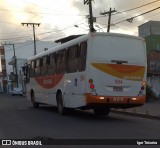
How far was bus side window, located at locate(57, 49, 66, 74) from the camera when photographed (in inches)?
818

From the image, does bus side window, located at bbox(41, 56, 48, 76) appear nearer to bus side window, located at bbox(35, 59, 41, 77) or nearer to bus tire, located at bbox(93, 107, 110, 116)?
bus side window, located at bbox(35, 59, 41, 77)

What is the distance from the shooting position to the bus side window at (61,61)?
20781 millimetres

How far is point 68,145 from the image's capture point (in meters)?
A: 11.5

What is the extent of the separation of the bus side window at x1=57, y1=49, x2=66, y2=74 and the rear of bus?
334cm

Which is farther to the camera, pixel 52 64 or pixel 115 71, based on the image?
pixel 52 64

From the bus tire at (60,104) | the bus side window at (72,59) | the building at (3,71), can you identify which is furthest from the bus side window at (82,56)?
the building at (3,71)

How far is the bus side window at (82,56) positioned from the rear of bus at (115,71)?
35 cm

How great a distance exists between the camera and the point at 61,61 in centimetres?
2130

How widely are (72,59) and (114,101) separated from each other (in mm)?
3063

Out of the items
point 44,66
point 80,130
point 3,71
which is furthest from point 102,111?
point 3,71

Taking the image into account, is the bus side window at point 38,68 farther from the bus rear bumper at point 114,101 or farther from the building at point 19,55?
the building at point 19,55

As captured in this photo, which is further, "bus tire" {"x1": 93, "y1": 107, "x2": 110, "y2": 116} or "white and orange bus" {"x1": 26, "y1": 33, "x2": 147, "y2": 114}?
"bus tire" {"x1": 93, "y1": 107, "x2": 110, "y2": 116}

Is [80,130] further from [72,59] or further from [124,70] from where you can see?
[72,59]

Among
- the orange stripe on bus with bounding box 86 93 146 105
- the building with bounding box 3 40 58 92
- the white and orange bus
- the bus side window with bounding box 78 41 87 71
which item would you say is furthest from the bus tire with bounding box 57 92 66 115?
the building with bounding box 3 40 58 92
